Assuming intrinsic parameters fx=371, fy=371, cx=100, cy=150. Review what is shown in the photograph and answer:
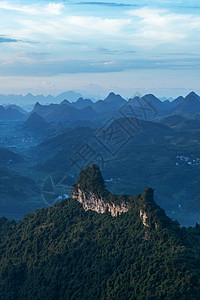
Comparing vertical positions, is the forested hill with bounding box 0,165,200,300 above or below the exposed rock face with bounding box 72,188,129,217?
below

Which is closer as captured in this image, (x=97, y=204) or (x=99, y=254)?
(x=99, y=254)

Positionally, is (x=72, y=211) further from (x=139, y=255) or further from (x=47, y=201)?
(x=47, y=201)

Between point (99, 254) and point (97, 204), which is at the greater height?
point (97, 204)

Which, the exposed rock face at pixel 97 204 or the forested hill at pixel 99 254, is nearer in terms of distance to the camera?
the forested hill at pixel 99 254

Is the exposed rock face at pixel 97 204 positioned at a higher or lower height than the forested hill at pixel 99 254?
higher

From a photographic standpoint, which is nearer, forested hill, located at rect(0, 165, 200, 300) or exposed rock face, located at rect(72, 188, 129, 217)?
forested hill, located at rect(0, 165, 200, 300)
